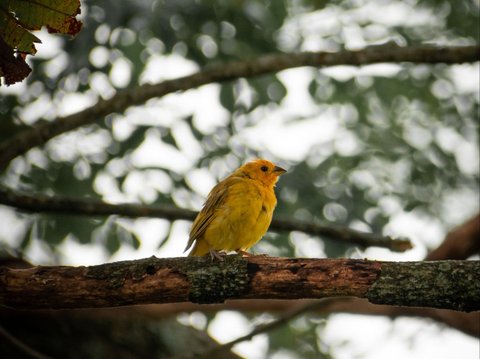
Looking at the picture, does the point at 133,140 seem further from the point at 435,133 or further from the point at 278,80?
the point at 435,133

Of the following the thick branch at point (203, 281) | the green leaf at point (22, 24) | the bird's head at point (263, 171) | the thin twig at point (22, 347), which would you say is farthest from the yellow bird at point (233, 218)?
the green leaf at point (22, 24)

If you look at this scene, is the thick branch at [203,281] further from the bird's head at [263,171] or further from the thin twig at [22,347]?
the bird's head at [263,171]

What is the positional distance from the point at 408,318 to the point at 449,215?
174cm

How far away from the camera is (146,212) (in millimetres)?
6648

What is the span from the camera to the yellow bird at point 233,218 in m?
6.12

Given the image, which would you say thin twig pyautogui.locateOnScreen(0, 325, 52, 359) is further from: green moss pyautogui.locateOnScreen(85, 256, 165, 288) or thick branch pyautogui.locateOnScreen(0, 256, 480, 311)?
green moss pyautogui.locateOnScreen(85, 256, 165, 288)

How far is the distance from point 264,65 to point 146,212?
168 centimetres

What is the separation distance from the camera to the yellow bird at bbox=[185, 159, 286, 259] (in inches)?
241

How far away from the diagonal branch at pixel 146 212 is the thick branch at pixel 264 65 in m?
0.61

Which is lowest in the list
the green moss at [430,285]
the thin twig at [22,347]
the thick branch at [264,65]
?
the green moss at [430,285]

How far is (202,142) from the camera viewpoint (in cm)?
746

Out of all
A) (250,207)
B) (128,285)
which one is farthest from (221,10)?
(128,285)

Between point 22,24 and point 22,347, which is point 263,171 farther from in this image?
point 22,24

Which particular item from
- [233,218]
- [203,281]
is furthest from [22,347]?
[233,218]
